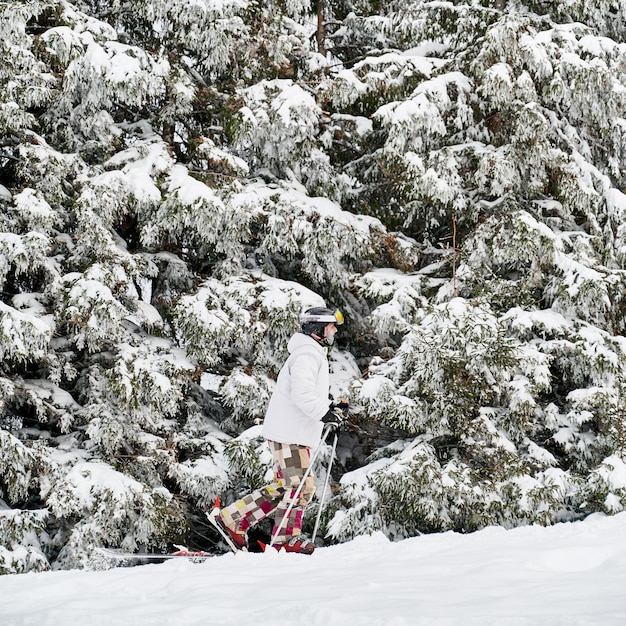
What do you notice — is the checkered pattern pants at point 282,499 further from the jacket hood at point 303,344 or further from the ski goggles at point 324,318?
the ski goggles at point 324,318

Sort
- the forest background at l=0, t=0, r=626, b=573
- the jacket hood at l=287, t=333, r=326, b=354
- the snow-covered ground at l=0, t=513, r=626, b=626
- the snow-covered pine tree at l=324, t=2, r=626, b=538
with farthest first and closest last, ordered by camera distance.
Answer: the forest background at l=0, t=0, r=626, b=573 < the snow-covered pine tree at l=324, t=2, r=626, b=538 < the jacket hood at l=287, t=333, r=326, b=354 < the snow-covered ground at l=0, t=513, r=626, b=626

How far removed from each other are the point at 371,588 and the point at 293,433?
196cm

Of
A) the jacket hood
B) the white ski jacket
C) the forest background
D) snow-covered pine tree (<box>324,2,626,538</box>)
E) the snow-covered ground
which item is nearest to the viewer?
the snow-covered ground

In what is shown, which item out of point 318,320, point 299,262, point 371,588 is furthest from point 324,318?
point 299,262

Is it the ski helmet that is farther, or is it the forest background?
the forest background

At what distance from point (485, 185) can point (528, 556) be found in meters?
5.87

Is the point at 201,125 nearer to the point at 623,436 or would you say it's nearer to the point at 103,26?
the point at 103,26

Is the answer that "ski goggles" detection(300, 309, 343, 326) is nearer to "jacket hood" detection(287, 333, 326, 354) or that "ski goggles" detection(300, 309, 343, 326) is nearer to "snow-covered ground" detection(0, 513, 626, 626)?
"jacket hood" detection(287, 333, 326, 354)

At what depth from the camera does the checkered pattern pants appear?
16.4 ft

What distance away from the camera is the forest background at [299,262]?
699 cm

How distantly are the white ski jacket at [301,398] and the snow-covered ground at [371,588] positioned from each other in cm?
82

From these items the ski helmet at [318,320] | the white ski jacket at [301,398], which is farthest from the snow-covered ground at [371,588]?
the ski helmet at [318,320]

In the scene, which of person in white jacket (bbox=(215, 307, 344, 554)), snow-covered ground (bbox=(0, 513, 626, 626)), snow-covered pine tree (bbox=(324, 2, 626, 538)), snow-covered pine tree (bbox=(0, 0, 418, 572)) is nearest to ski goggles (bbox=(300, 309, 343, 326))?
A: person in white jacket (bbox=(215, 307, 344, 554))

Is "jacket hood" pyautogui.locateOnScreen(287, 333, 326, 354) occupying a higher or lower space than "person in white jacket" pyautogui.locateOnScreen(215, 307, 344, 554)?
higher
